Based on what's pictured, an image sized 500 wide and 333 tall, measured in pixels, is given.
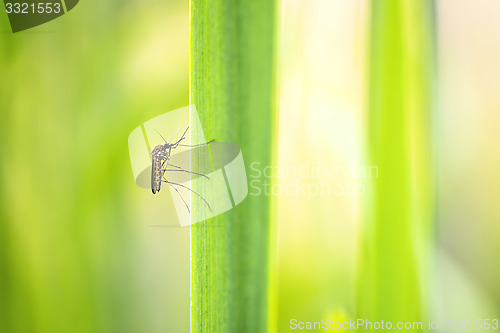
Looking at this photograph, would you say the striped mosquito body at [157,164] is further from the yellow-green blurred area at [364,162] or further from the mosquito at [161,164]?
the yellow-green blurred area at [364,162]

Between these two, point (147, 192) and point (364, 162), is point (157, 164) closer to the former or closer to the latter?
point (147, 192)

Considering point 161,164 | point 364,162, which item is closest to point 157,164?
point 161,164

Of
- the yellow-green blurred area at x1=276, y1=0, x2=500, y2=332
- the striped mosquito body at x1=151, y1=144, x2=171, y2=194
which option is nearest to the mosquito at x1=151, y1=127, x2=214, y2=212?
the striped mosquito body at x1=151, y1=144, x2=171, y2=194

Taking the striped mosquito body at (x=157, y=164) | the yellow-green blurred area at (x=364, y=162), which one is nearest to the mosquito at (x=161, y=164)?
the striped mosquito body at (x=157, y=164)

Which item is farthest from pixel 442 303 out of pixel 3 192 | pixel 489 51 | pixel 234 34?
pixel 3 192

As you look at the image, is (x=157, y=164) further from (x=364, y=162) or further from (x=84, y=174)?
(x=364, y=162)

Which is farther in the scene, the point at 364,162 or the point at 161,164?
the point at 364,162

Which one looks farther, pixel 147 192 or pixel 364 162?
pixel 364 162

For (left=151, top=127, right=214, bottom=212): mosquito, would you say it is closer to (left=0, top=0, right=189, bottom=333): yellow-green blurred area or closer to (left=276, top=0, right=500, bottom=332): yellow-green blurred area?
(left=0, top=0, right=189, bottom=333): yellow-green blurred area
